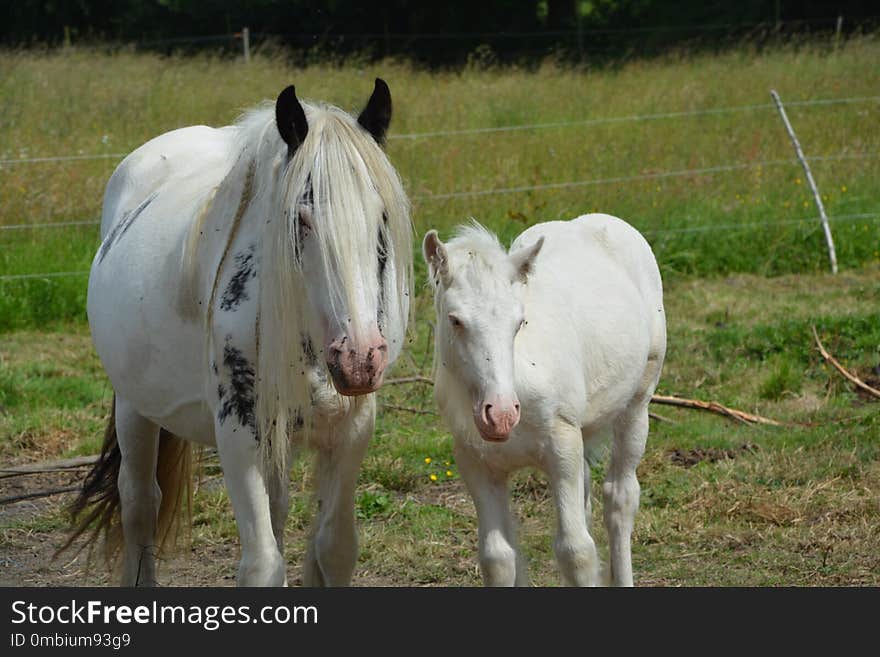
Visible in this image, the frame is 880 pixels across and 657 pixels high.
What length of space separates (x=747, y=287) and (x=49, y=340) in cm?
483

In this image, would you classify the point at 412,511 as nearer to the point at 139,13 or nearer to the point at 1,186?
the point at 1,186

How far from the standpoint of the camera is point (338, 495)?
3564mm

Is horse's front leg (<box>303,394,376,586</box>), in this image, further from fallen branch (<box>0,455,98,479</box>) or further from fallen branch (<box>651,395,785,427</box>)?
fallen branch (<box>651,395,785,427</box>)

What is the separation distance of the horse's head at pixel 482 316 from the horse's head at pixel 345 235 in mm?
383

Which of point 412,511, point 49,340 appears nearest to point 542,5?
point 49,340

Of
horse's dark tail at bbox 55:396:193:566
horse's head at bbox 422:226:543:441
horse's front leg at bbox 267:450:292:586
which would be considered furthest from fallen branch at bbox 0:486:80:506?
horse's head at bbox 422:226:543:441

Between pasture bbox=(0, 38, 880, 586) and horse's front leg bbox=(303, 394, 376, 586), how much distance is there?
359 millimetres

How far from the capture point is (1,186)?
9250 mm

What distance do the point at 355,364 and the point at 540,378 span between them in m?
1.06

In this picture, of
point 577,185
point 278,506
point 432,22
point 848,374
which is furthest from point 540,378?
point 432,22

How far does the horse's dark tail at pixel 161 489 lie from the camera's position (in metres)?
4.57

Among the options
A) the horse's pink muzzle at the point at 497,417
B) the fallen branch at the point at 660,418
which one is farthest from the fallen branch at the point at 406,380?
the horse's pink muzzle at the point at 497,417

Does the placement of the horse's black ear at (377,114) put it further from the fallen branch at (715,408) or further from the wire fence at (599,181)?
the wire fence at (599,181)

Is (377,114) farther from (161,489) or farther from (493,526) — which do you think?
(161,489)
